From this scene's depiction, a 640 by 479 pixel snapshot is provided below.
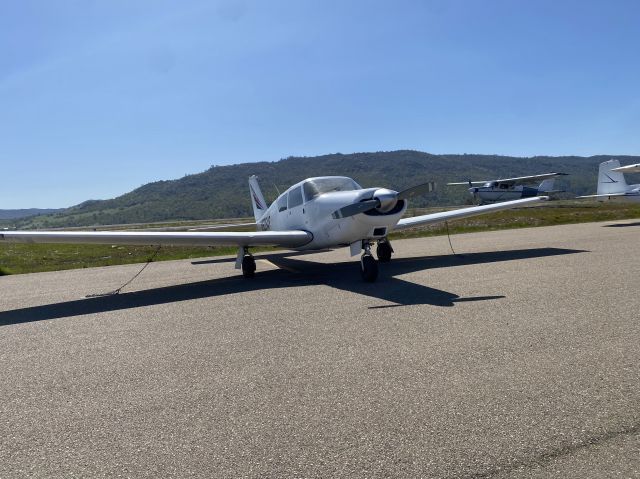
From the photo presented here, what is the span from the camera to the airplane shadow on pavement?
8.79m

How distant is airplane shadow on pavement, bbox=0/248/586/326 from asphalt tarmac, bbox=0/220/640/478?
19 cm

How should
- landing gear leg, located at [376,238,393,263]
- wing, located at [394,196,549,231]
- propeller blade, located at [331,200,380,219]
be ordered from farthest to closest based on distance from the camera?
1. wing, located at [394,196,549,231]
2. landing gear leg, located at [376,238,393,263]
3. propeller blade, located at [331,200,380,219]

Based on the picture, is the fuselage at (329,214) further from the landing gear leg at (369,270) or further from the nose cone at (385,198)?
the landing gear leg at (369,270)

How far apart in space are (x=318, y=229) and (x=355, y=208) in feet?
6.35

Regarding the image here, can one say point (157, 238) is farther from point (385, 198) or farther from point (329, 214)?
point (385, 198)

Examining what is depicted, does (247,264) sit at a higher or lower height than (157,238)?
lower

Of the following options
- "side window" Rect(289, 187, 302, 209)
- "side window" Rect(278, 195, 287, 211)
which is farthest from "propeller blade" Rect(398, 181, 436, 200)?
"side window" Rect(278, 195, 287, 211)

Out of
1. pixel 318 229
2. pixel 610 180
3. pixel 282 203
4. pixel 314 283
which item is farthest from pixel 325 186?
pixel 610 180

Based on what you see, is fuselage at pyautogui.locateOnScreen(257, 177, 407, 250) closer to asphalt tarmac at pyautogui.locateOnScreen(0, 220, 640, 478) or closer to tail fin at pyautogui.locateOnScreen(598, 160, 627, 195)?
asphalt tarmac at pyautogui.locateOnScreen(0, 220, 640, 478)

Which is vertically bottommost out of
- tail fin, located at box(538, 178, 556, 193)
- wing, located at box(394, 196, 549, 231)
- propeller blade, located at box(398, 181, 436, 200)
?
wing, located at box(394, 196, 549, 231)

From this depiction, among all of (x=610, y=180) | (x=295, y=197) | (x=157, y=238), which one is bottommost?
(x=157, y=238)

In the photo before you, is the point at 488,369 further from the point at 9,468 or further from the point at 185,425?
the point at 9,468

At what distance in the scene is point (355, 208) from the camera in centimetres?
1097

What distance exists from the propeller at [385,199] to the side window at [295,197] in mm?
3025
